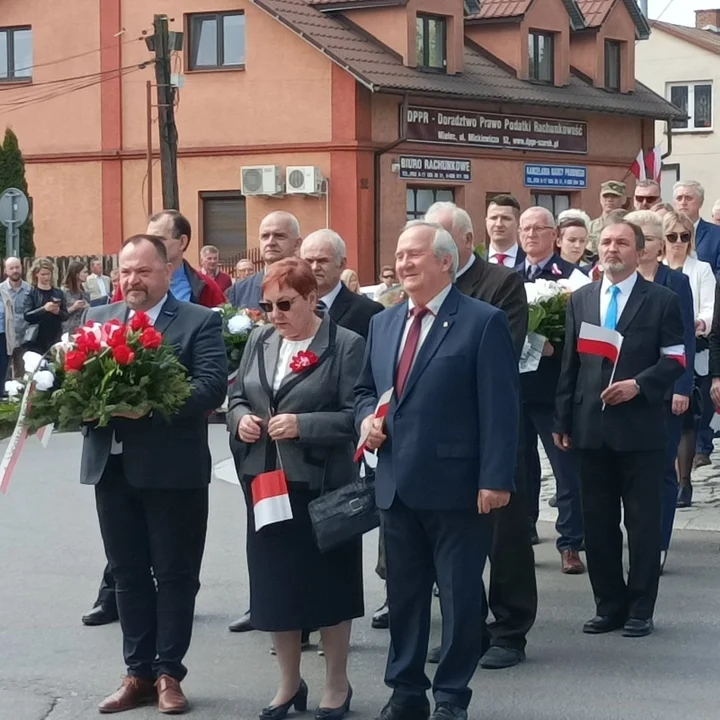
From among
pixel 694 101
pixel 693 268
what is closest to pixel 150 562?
pixel 693 268

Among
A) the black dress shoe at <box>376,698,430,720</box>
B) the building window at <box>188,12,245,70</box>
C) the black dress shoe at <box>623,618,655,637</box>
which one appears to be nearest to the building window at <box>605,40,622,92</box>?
the building window at <box>188,12,245,70</box>

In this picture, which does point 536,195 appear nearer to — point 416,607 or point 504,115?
point 504,115

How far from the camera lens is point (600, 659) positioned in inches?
300

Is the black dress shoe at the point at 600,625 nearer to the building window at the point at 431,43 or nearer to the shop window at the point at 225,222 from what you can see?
the shop window at the point at 225,222

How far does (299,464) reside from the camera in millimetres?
6793

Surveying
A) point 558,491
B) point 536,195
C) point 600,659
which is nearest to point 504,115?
point 536,195

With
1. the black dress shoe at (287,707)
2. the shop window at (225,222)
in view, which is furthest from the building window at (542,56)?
the black dress shoe at (287,707)

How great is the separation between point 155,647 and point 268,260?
242 centimetres

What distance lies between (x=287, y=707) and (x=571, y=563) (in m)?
3.45

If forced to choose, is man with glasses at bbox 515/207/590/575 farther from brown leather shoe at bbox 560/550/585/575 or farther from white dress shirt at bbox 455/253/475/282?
white dress shirt at bbox 455/253/475/282

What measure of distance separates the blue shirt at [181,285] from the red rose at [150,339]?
5.88ft

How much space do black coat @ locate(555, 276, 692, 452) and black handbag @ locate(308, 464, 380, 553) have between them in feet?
6.36

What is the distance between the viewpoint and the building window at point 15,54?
38.1 m

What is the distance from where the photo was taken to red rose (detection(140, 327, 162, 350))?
6.56 meters
